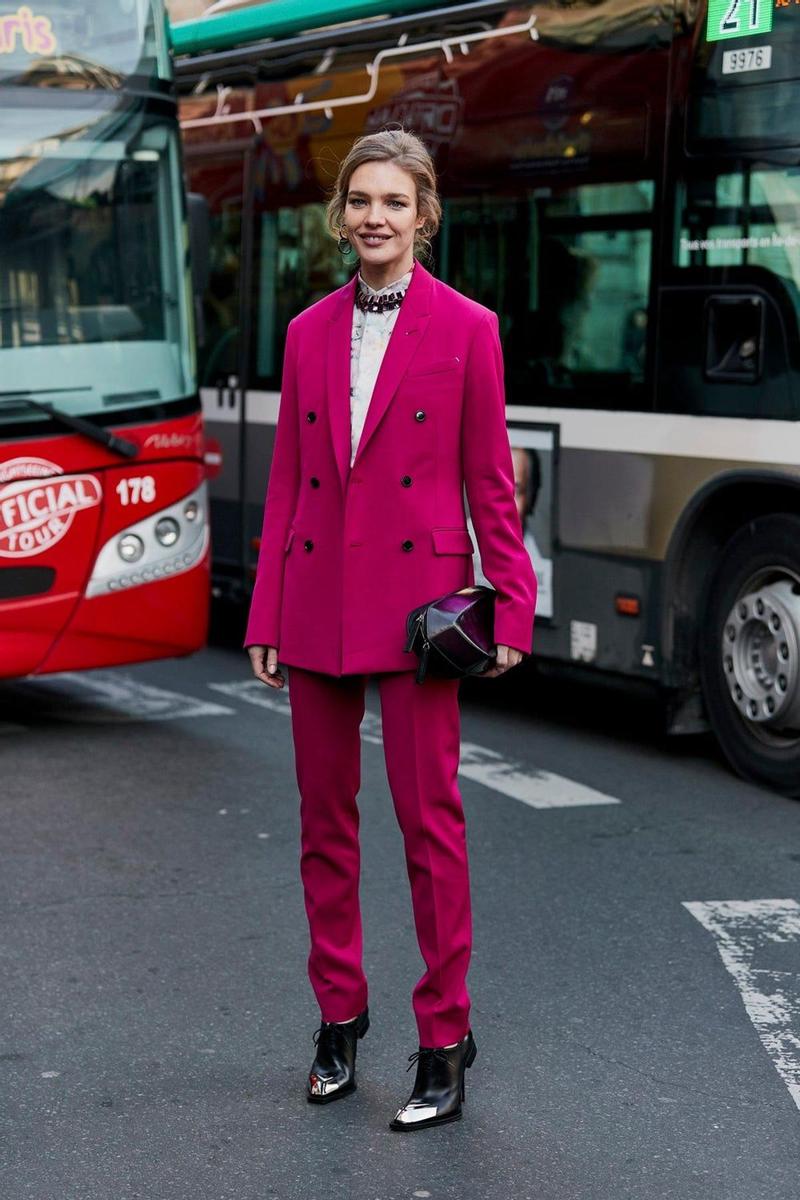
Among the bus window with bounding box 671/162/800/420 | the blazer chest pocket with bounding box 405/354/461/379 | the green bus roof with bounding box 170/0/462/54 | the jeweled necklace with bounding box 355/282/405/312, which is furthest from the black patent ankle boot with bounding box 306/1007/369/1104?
the green bus roof with bounding box 170/0/462/54

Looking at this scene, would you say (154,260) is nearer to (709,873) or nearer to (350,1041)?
(709,873)

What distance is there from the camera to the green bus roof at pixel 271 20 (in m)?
9.36

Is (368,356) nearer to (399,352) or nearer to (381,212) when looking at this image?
(399,352)

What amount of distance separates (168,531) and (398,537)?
14.5ft

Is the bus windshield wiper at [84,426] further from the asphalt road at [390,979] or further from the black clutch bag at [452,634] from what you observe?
the black clutch bag at [452,634]

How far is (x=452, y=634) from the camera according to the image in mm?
4156

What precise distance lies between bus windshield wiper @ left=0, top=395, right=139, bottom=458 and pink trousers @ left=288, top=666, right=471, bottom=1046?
402cm

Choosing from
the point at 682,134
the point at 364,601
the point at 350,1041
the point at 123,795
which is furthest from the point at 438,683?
the point at 682,134

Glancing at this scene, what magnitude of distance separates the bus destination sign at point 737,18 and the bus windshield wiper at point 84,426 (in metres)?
2.69

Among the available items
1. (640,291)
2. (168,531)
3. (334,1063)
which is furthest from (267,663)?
(168,531)

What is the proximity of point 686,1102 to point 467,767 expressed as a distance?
3.57 meters

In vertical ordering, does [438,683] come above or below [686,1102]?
above

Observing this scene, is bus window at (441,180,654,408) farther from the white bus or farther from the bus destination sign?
the bus destination sign

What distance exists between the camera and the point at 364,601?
14.0 ft
